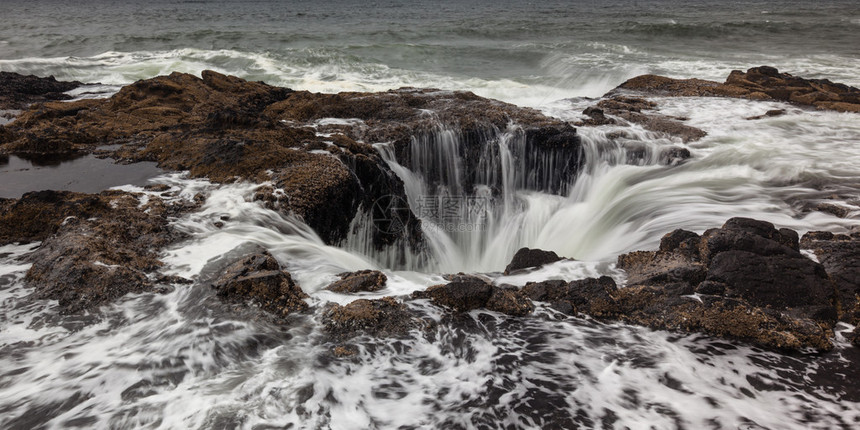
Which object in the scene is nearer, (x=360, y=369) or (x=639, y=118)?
(x=360, y=369)

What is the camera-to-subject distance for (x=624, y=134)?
8453mm

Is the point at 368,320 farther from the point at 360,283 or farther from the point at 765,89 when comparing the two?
the point at 765,89

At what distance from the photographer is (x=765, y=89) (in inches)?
462

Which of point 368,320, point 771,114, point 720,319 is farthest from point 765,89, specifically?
point 368,320

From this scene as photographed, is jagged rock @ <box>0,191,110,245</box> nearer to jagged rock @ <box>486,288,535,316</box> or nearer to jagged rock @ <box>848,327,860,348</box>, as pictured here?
jagged rock @ <box>486,288,535,316</box>

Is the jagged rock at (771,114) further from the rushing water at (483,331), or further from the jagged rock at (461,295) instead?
the jagged rock at (461,295)

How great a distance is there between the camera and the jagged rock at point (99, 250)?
378cm

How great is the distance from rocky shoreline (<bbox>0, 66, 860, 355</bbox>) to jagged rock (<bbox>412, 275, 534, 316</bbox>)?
0.5 inches

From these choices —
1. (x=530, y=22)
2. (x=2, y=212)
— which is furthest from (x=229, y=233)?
(x=530, y=22)

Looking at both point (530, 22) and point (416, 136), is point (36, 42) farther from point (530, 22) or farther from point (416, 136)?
point (530, 22)

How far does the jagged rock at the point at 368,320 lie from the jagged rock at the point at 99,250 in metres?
1.72

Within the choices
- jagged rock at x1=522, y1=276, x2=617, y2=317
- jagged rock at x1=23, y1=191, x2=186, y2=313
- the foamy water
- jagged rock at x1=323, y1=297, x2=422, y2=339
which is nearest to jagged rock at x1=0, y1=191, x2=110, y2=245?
jagged rock at x1=23, y1=191, x2=186, y2=313

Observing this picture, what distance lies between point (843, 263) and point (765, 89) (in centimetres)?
981

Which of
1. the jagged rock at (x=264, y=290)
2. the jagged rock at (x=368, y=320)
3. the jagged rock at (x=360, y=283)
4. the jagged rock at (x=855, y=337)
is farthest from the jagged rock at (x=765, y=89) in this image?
the jagged rock at (x=264, y=290)
